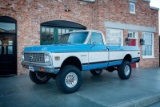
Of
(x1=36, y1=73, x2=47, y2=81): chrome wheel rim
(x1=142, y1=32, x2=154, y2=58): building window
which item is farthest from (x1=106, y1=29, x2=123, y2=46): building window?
(x1=36, y1=73, x2=47, y2=81): chrome wheel rim

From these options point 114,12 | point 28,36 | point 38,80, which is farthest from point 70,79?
point 114,12

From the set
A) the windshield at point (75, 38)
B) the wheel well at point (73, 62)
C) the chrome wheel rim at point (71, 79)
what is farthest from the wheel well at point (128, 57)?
the chrome wheel rim at point (71, 79)

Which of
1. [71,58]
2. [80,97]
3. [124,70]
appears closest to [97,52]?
[71,58]

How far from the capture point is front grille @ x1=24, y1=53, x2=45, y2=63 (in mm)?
5414

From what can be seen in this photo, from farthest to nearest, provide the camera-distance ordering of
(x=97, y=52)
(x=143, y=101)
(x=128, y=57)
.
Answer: (x=128, y=57) → (x=97, y=52) → (x=143, y=101)

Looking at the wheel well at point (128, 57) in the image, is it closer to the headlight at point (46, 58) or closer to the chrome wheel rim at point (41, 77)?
the chrome wheel rim at point (41, 77)

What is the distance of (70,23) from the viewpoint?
35.6 feet

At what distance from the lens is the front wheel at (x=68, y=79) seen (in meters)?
5.34

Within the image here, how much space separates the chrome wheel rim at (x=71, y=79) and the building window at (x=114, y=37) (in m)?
6.96

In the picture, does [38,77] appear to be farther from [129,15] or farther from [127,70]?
[129,15]

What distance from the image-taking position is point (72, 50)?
5664mm

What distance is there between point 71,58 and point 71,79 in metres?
0.76

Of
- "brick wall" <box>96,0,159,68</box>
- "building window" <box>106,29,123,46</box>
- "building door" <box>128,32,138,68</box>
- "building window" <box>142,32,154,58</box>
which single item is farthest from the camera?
"building window" <box>142,32,154,58</box>

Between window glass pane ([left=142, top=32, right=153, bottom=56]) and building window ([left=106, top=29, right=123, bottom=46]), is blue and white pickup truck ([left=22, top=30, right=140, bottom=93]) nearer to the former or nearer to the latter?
building window ([left=106, top=29, right=123, bottom=46])
